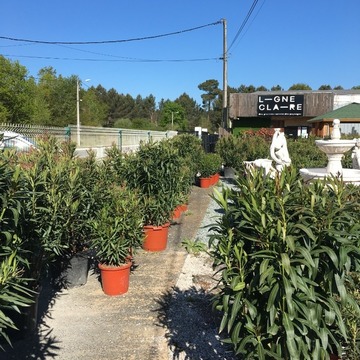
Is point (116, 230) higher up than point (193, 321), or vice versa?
point (116, 230)

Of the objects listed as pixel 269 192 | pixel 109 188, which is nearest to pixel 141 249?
Result: pixel 109 188

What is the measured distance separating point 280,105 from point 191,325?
20.8 m

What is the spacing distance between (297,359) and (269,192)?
2.91 feet

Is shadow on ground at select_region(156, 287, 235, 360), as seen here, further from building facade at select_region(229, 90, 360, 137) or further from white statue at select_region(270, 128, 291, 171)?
building facade at select_region(229, 90, 360, 137)

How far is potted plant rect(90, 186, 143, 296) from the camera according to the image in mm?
4105

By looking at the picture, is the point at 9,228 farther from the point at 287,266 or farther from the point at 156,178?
the point at 156,178

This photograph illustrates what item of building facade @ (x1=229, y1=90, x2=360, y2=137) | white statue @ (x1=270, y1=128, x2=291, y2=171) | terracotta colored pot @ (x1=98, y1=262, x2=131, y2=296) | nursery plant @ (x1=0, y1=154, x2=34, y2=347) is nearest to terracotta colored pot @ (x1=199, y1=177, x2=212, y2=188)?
white statue @ (x1=270, y1=128, x2=291, y2=171)

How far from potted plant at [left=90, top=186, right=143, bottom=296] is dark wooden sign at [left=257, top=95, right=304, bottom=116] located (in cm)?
1968

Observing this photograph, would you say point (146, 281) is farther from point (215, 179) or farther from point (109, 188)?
point (215, 179)

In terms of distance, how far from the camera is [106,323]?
3.65 m

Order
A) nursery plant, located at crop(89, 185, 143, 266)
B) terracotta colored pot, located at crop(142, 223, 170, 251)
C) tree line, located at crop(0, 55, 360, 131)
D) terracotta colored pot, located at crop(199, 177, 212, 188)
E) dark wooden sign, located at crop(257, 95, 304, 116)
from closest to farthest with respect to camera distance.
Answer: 1. nursery plant, located at crop(89, 185, 143, 266)
2. terracotta colored pot, located at crop(142, 223, 170, 251)
3. terracotta colored pot, located at crop(199, 177, 212, 188)
4. dark wooden sign, located at crop(257, 95, 304, 116)
5. tree line, located at crop(0, 55, 360, 131)

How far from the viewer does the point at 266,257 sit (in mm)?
1886

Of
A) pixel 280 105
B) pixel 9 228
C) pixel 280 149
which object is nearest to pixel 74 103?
pixel 280 105

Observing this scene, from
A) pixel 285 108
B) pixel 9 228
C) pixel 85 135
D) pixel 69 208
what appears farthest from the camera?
pixel 285 108
